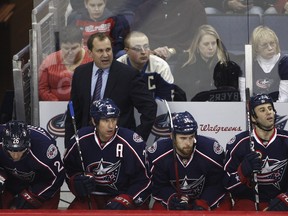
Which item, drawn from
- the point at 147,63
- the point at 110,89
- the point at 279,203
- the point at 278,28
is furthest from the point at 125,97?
the point at 279,203

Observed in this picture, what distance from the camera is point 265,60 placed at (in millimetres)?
9672

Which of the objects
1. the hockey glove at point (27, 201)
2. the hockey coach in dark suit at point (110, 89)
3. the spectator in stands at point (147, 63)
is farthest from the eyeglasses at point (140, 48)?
the hockey glove at point (27, 201)

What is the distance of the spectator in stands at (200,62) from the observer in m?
9.66

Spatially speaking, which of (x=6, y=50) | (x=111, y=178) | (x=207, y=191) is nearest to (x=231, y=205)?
(x=207, y=191)

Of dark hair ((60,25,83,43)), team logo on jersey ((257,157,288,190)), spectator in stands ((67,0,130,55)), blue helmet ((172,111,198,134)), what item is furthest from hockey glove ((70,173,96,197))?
dark hair ((60,25,83,43))

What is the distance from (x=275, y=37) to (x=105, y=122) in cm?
200

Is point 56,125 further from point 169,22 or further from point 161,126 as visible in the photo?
point 169,22

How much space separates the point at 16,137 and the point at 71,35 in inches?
75.7

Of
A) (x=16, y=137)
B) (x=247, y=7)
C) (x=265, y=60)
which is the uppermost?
(x=247, y=7)

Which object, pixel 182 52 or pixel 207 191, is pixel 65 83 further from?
pixel 207 191

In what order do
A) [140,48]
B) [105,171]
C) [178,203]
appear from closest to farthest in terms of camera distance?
1. [178,203]
2. [105,171]
3. [140,48]

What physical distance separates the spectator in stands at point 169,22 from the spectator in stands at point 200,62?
0.26ft

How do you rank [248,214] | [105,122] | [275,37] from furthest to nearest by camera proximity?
[275,37], [105,122], [248,214]

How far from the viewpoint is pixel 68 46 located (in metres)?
9.82
